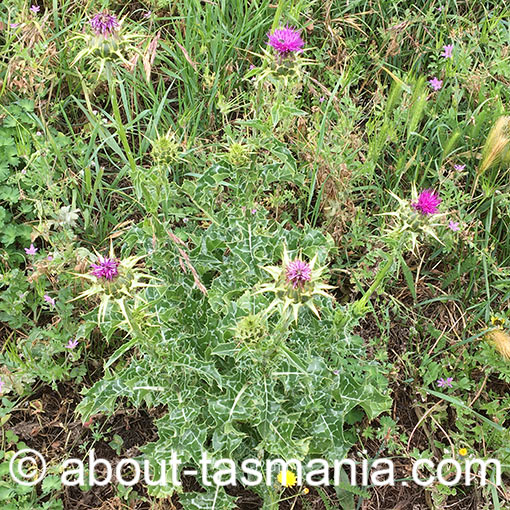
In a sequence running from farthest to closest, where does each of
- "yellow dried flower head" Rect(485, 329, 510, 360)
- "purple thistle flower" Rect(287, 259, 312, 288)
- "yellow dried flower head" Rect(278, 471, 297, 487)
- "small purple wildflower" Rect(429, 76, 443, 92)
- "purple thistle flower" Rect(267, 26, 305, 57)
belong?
"small purple wildflower" Rect(429, 76, 443, 92), "yellow dried flower head" Rect(485, 329, 510, 360), "yellow dried flower head" Rect(278, 471, 297, 487), "purple thistle flower" Rect(267, 26, 305, 57), "purple thistle flower" Rect(287, 259, 312, 288)

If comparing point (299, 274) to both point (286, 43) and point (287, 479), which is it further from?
point (287, 479)

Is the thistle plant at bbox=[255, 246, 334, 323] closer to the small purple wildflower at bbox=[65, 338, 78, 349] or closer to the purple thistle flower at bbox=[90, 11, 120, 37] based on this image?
the purple thistle flower at bbox=[90, 11, 120, 37]

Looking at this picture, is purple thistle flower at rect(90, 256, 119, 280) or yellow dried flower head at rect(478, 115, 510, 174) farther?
yellow dried flower head at rect(478, 115, 510, 174)

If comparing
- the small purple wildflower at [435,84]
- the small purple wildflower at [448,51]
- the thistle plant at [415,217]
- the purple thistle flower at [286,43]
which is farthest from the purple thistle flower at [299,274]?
A: the small purple wildflower at [448,51]

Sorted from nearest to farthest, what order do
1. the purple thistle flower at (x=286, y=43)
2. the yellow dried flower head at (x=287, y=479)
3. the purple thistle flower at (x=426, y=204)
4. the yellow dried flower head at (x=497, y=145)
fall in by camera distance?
the purple thistle flower at (x=426, y=204), the purple thistle flower at (x=286, y=43), the yellow dried flower head at (x=287, y=479), the yellow dried flower head at (x=497, y=145)

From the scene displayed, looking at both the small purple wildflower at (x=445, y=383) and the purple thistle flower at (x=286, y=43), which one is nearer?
the purple thistle flower at (x=286, y=43)

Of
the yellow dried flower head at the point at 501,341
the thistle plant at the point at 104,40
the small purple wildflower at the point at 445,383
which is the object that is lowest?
the small purple wildflower at the point at 445,383

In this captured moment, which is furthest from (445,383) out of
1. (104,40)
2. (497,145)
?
(104,40)

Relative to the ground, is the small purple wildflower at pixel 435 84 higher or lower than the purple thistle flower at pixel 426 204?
lower

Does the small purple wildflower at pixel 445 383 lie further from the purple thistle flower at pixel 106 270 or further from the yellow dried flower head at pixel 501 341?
the purple thistle flower at pixel 106 270

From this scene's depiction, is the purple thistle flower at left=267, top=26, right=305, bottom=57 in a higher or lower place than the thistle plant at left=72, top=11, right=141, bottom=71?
higher

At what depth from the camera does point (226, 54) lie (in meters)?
3.80

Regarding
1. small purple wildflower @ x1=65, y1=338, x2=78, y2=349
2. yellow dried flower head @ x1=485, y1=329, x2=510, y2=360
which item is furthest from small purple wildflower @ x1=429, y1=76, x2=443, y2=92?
small purple wildflower @ x1=65, y1=338, x2=78, y2=349

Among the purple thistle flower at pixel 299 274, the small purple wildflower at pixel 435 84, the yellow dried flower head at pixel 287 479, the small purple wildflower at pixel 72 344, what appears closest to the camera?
the purple thistle flower at pixel 299 274
